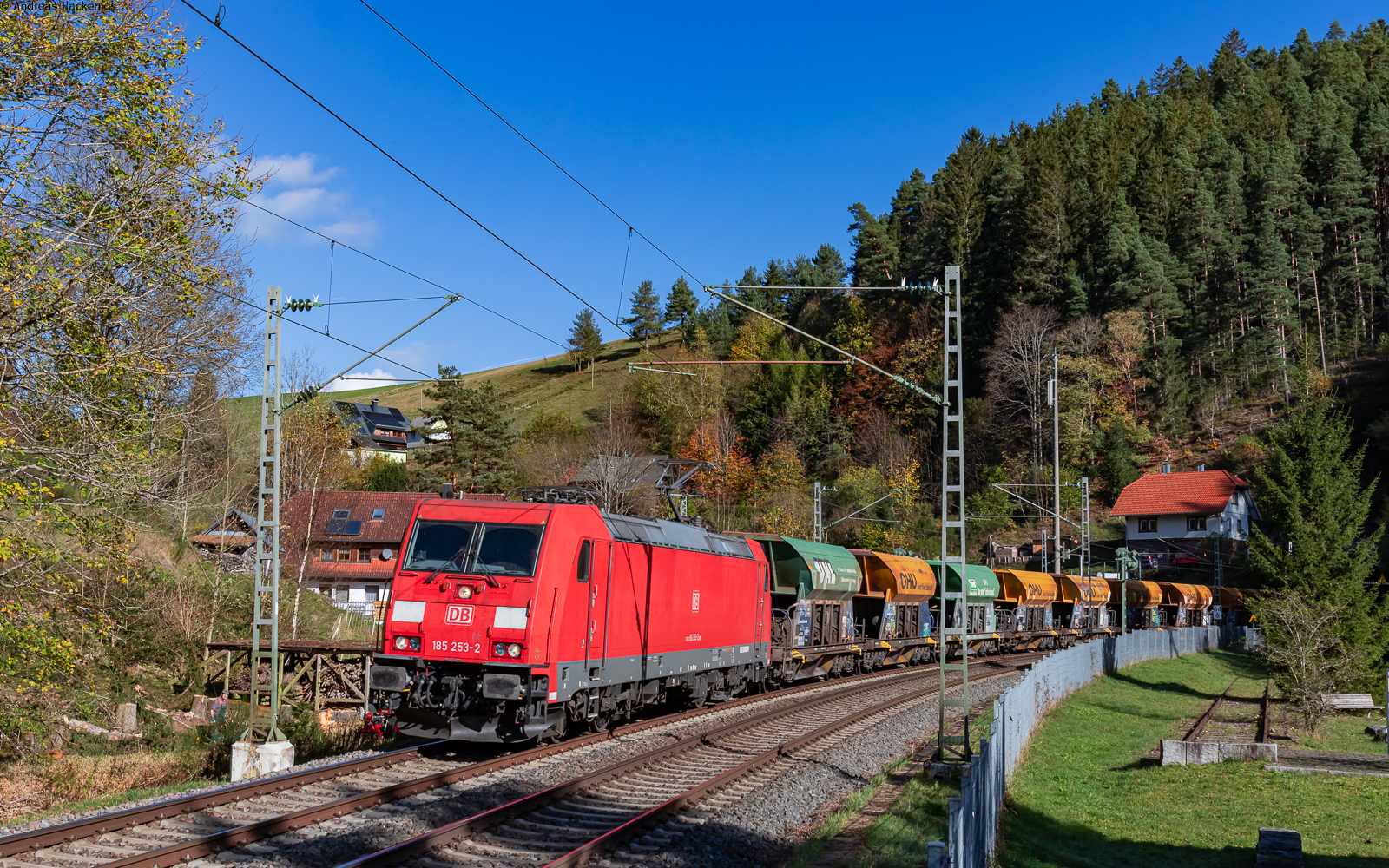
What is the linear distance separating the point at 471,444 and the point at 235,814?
60599 millimetres

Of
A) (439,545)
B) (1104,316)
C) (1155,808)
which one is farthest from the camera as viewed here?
(1104,316)

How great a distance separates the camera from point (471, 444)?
6931 cm

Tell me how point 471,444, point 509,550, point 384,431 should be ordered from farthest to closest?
point 384,431 < point 471,444 < point 509,550

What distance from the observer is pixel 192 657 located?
31.2 meters

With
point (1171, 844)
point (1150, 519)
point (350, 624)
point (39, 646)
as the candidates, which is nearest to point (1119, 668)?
point (1171, 844)

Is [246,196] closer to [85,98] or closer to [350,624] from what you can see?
[85,98]

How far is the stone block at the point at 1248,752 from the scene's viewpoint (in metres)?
18.5

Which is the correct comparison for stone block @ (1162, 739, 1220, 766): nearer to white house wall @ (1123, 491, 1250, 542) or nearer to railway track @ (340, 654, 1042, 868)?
railway track @ (340, 654, 1042, 868)

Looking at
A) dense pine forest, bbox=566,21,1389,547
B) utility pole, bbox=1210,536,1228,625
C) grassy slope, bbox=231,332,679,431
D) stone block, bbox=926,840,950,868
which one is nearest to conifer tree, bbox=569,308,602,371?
grassy slope, bbox=231,332,679,431

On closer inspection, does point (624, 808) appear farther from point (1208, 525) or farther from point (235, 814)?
point (1208, 525)

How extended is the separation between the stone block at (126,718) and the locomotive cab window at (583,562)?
14549mm

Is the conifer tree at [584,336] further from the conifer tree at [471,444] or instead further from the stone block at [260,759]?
the stone block at [260,759]

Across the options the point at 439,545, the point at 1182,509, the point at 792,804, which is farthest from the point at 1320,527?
the point at 1182,509

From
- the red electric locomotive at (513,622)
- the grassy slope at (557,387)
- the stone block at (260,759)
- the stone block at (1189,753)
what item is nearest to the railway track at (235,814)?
the red electric locomotive at (513,622)
